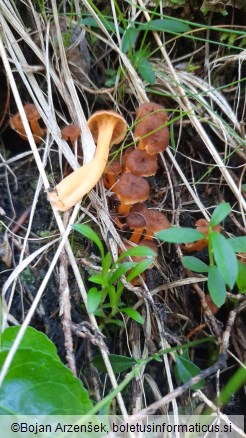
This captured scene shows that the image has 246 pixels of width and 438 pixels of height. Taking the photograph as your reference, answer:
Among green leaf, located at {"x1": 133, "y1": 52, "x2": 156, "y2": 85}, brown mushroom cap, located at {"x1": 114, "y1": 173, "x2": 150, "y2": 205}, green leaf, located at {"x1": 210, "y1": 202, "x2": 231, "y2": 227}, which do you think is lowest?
brown mushroom cap, located at {"x1": 114, "y1": 173, "x2": 150, "y2": 205}

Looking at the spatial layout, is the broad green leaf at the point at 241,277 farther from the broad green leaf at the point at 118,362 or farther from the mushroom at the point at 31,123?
the mushroom at the point at 31,123

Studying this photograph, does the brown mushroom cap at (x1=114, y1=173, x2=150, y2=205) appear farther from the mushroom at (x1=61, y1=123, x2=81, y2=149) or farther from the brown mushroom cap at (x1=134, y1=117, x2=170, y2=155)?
the mushroom at (x1=61, y1=123, x2=81, y2=149)

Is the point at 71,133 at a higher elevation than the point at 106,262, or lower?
higher

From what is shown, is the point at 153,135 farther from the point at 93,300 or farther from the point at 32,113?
the point at 93,300

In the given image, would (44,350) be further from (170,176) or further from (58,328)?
(170,176)

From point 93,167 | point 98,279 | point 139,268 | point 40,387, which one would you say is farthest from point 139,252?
point 40,387

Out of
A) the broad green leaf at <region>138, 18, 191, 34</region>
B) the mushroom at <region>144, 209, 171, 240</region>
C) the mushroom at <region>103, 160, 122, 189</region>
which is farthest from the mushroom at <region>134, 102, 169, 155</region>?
the broad green leaf at <region>138, 18, 191, 34</region>


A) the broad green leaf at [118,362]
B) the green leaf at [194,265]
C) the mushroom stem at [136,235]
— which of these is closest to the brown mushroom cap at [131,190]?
the mushroom stem at [136,235]
